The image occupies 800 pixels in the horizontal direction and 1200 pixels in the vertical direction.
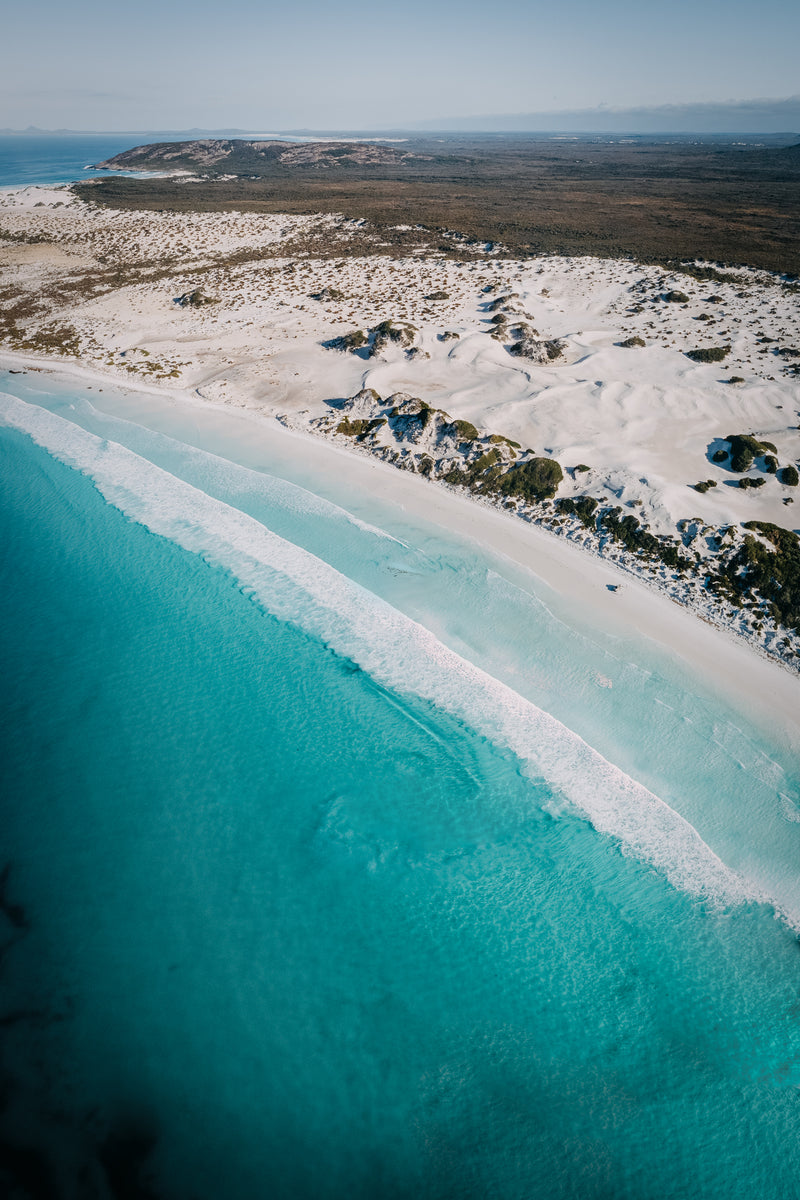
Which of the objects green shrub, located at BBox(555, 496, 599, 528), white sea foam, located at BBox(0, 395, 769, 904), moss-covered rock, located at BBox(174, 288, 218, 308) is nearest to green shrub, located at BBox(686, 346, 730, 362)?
green shrub, located at BBox(555, 496, 599, 528)

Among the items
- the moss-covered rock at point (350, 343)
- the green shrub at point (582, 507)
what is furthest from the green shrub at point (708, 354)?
the moss-covered rock at point (350, 343)

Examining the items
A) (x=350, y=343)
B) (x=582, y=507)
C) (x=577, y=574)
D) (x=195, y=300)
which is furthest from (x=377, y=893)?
(x=195, y=300)

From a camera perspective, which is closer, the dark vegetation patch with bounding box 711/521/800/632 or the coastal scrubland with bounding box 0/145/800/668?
the dark vegetation patch with bounding box 711/521/800/632

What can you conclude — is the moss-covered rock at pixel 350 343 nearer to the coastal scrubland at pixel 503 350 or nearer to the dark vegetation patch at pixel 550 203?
the coastal scrubland at pixel 503 350

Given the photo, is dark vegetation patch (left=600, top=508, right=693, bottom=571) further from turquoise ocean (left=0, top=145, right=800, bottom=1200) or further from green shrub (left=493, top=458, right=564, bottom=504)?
turquoise ocean (left=0, top=145, right=800, bottom=1200)

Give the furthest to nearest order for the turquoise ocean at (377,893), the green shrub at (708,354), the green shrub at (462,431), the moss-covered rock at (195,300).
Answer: the moss-covered rock at (195,300)
the green shrub at (708,354)
the green shrub at (462,431)
the turquoise ocean at (377,893)

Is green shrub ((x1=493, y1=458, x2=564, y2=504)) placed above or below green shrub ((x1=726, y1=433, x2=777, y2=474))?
below

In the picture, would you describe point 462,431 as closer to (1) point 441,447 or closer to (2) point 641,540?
(1) point 441,447
